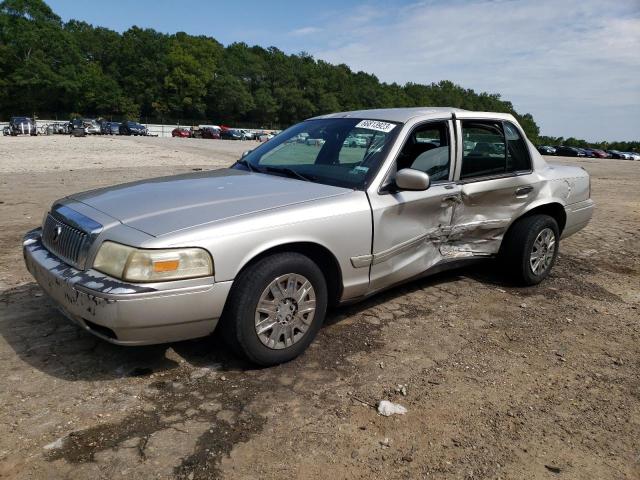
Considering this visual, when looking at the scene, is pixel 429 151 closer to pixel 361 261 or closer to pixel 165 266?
pixel 361 261

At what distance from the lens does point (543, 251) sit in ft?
16.5

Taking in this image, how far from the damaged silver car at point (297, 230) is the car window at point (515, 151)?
0.01 m

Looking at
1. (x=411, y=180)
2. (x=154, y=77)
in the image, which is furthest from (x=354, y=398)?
(x=154, y=77)

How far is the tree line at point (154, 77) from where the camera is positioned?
80188 millimetres

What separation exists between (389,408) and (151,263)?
4.96 ft

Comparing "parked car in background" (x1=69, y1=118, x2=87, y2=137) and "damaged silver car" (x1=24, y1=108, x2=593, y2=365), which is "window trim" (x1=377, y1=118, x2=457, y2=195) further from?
"parked car in background" (x1=69, y1=118, x2=87, y2=137)

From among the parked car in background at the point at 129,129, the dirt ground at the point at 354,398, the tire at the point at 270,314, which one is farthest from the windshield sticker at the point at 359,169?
Answer: the parked car in background at the point at 129,129

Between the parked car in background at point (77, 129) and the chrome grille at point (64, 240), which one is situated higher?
the chrome grille at point (64, 240)

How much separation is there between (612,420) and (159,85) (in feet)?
326

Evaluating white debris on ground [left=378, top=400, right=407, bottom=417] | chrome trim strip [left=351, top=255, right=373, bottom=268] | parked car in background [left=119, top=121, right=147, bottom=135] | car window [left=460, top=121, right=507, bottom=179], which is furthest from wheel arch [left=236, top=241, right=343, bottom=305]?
parked car in background [left=119, top=121, right=147, bottom=135]

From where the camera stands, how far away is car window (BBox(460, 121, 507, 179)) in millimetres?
4402

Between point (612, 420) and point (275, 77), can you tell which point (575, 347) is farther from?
point (275, 77)

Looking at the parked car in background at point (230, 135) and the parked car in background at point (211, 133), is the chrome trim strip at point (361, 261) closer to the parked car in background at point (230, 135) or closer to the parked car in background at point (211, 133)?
the parked car in background at point (211, 133)

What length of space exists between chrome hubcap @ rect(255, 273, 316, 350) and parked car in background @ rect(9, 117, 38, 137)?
152ft
